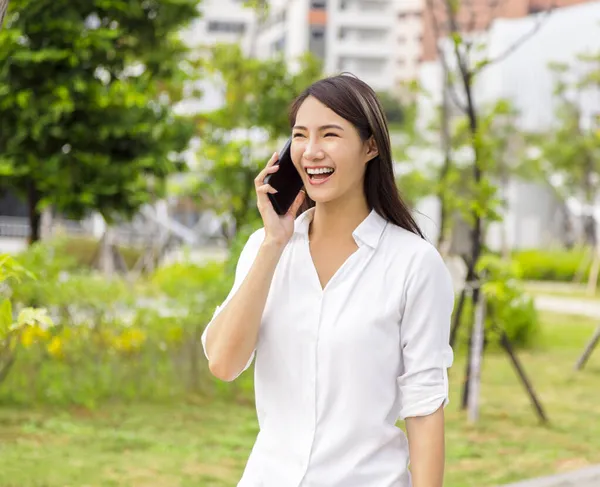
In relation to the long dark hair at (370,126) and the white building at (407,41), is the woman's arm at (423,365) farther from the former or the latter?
the white building at (407,41)

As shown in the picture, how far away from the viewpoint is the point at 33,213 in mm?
10203

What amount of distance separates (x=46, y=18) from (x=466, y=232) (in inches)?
161

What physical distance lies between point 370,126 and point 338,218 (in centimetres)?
20

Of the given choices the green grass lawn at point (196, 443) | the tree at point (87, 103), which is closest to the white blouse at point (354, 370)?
the green grass lawn at point (196, 443)

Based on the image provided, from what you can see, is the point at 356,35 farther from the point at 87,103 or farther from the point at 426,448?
the point at 426,448

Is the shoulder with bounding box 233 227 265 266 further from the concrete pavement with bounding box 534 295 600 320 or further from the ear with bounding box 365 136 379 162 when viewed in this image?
the concrete pavement with bounding box 534 295 600 320

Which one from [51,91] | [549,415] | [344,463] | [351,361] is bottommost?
[549,415]

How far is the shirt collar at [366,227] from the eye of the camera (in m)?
2.13

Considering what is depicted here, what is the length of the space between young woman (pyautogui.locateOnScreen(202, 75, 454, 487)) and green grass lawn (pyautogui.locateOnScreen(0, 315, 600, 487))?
154 inches

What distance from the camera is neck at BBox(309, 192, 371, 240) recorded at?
2191 millimetres

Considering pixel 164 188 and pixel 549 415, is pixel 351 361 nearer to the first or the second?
pixel 549 415

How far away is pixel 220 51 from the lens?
542 inches

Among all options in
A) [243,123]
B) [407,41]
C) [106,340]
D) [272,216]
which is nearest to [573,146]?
[243,123]

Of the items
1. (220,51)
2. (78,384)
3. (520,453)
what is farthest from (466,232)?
(220,51)
